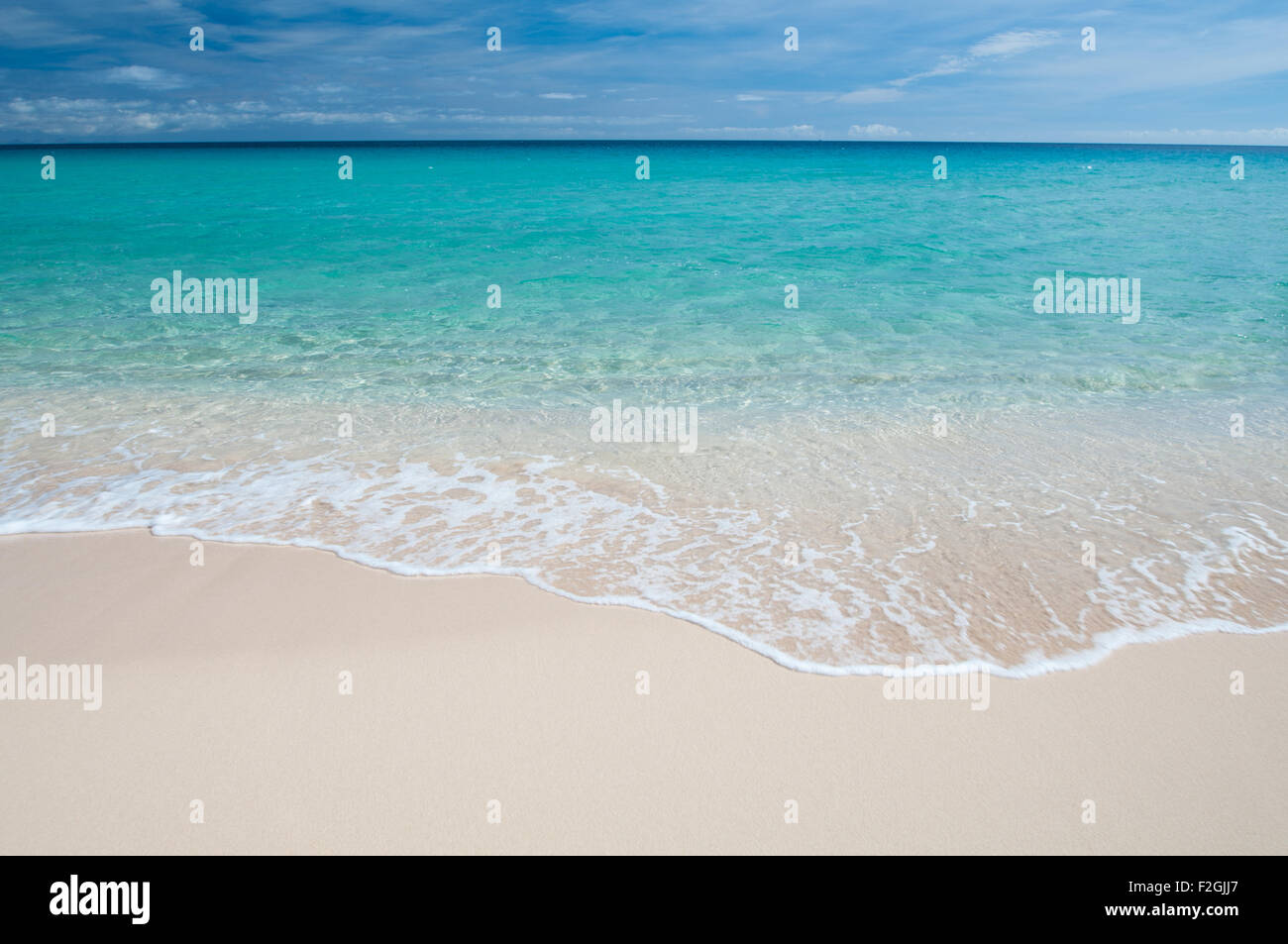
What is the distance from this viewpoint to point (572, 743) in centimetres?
330

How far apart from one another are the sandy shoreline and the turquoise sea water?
43 cm

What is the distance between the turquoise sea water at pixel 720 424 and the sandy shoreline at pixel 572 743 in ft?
1.41

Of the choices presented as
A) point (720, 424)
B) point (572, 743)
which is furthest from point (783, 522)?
point (572, 743)

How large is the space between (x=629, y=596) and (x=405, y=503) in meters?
2.16

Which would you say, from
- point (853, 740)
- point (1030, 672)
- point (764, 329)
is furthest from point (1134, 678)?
point (764, 329)

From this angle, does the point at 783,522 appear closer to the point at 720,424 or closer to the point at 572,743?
the point at 720,424

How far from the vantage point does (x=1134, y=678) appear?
12.1 feet

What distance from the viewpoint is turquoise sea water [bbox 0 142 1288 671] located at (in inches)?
180

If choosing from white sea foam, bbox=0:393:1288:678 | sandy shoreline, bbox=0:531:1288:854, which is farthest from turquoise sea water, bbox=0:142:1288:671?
sandy shoreline, bbox=0:531:1288:854

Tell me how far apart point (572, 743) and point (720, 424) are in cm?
456

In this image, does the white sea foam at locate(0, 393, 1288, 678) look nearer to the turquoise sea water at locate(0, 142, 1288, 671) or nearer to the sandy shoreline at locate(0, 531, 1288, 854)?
the turquoise sea water at locate(0, 142, 1288, 671)

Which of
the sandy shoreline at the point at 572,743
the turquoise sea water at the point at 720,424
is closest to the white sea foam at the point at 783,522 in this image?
the turquoise sea water at the point at 720,424

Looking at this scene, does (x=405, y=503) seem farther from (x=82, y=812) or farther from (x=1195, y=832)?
(x=1195, y=832)

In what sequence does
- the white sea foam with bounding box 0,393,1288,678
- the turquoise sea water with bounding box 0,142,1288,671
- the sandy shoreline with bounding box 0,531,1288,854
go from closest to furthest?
the sandy shoreline with bounding box 0,531,1288,854 → the white sea foam with bounding box 0,393,1288,678 → the turquoise sea water with bounding box 0,142,1288,671
